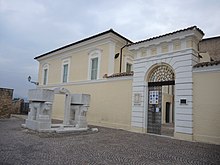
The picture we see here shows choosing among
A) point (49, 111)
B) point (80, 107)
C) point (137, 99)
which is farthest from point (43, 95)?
point (137, 99)

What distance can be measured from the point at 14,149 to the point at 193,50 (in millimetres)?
7792

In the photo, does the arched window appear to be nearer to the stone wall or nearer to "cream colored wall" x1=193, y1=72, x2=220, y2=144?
"cream colored wall" x1=193, y1=72, x2=220, y2=144

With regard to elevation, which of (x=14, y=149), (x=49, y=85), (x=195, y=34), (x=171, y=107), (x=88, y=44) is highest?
(x=88, y=44)

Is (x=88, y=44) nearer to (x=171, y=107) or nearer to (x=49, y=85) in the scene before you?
(x=49, y=85)

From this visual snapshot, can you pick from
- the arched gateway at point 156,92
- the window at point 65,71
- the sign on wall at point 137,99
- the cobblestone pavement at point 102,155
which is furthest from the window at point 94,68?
the cobblestone pavement at point 102,155

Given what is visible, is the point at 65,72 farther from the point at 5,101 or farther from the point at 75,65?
the point at 5,101

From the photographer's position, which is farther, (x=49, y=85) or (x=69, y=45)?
(x=49, y=85)

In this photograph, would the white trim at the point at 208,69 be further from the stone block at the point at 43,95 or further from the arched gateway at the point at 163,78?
the stone block at the point at 43,95

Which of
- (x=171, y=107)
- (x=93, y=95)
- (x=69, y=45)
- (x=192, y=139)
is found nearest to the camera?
(x=192, y=139)

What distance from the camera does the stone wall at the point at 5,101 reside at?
14461mm

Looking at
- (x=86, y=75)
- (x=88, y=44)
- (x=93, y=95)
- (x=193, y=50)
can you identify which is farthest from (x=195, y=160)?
(x=88, y=44)

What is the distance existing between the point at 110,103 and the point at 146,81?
287 cm

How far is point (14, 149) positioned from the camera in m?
5.34

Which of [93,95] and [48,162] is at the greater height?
[93,95]
